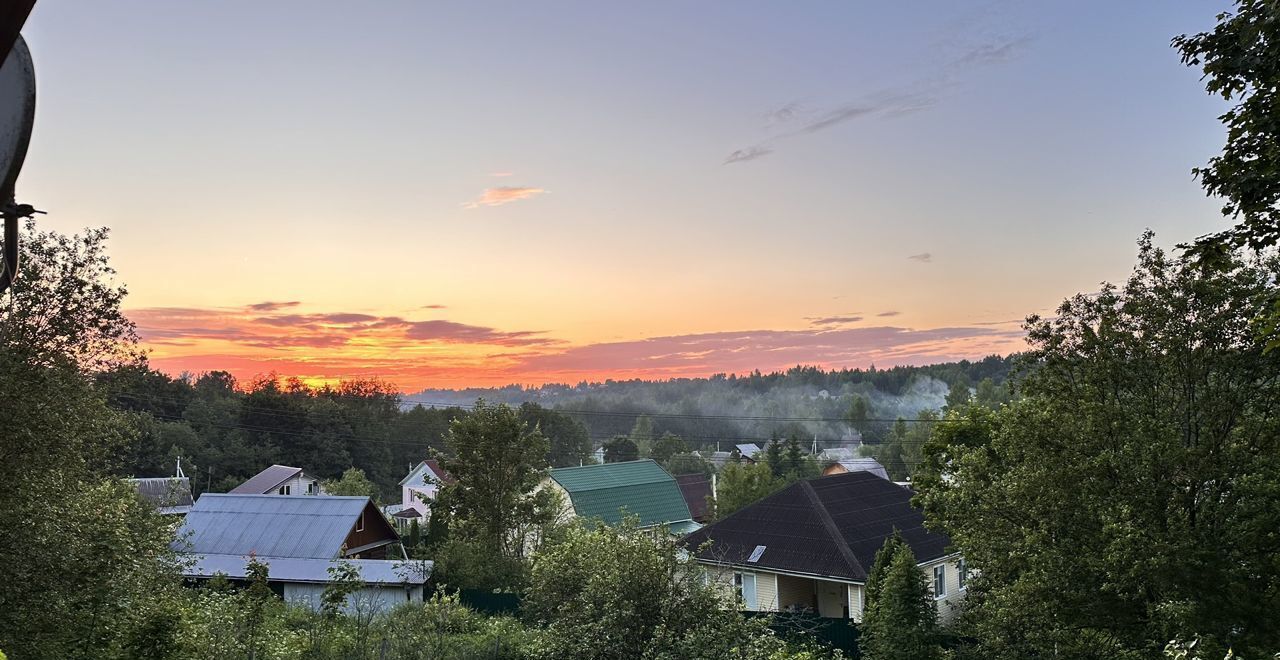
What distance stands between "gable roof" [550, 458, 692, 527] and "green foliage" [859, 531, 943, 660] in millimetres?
24044

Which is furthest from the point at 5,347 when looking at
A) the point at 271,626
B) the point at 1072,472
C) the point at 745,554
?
the point at 745,554

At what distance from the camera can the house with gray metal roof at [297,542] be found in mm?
25141

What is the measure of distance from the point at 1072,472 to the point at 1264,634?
Answer: 331 centimetres

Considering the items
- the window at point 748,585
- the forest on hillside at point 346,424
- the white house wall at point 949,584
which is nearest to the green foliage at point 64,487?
the forest on hillside at point 346,424

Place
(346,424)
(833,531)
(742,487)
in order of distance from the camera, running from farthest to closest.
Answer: (346,424) < (742,487) < (833,531)

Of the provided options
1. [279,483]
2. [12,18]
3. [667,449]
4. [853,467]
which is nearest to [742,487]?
[279,483]

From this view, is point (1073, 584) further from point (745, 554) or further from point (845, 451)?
point (845, 451)

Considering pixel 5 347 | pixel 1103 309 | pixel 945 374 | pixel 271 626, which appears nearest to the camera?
pixel 5 347

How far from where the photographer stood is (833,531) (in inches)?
1030

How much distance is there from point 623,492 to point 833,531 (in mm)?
19433

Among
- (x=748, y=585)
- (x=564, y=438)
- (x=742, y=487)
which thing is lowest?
(x=564, y=438)

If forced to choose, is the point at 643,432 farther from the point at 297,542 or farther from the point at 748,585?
the point at 748,585

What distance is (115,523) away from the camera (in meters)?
12.6

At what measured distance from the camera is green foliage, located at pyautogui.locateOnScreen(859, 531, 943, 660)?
17984mm
